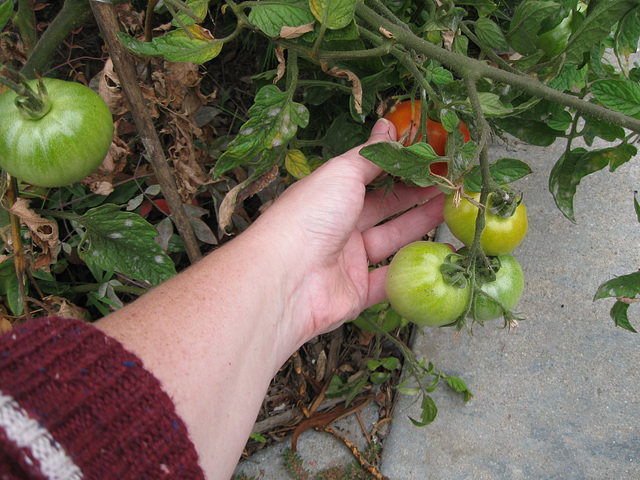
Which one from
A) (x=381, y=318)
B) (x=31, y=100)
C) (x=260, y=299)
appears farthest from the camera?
(x=381, y=318)

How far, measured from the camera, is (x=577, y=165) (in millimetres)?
1142

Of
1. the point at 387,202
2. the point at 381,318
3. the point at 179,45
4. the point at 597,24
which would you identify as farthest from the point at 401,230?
the point at 179,45

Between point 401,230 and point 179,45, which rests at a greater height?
point 179,45

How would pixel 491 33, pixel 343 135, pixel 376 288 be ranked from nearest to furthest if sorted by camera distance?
pixel 491 33 < pixel 343 135 < pixel 376 288

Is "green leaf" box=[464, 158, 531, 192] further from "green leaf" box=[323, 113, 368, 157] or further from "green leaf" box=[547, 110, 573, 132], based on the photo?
"green leaf" box=[323, 113, 368, 157]

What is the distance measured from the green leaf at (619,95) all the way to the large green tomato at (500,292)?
1.24 feet

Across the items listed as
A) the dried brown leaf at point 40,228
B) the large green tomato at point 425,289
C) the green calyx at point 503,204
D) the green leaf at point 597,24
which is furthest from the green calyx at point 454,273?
the dried brown leaf at point 40,228

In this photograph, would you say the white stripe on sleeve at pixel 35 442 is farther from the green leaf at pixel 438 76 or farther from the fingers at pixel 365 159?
the green leaf at pixel 438 76

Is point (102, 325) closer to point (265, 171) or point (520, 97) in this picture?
point (265, 171)

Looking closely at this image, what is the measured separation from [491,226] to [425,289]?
0.63 feet

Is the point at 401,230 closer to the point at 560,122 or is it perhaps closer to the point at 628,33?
the point at 560,122

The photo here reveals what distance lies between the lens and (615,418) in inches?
59.9

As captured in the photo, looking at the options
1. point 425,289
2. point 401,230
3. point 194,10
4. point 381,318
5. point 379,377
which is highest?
point 194,10

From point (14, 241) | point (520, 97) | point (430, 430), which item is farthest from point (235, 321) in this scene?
point (430, 430)
